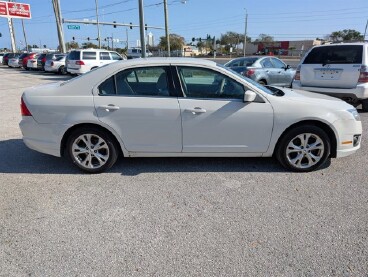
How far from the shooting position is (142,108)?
12.6ft

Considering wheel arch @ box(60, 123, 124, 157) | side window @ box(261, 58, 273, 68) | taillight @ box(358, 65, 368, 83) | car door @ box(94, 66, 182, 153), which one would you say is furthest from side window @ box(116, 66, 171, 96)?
side window @ box(261, 58, 273, 68)

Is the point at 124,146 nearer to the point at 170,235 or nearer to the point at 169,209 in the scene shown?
the point at 169,209

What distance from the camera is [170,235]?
108 inches

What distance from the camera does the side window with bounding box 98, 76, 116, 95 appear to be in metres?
3.92

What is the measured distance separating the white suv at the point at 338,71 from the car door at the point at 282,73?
395 cm

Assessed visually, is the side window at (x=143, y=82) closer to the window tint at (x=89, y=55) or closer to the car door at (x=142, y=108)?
the car door at (x=142, y=108)

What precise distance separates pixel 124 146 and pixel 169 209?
4.13 ft

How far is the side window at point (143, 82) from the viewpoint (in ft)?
12.9

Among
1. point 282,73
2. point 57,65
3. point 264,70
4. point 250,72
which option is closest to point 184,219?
point 250,72

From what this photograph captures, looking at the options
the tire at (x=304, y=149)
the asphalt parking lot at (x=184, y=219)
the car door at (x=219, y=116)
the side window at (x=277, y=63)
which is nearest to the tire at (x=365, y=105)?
the asphalt parking lot at (x=184, y=219)

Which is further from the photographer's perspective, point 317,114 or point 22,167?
point 22,167

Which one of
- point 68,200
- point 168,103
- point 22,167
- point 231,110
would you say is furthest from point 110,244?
point 22,167

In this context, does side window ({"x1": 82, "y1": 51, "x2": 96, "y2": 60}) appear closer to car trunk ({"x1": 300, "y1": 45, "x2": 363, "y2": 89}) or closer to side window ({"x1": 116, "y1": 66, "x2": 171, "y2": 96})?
car trunk ({"x1": 300, "y1": 45, "x2": 363, "y2": 89})

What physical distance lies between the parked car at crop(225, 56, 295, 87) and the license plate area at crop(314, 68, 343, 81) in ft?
10.8
